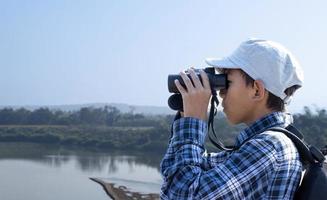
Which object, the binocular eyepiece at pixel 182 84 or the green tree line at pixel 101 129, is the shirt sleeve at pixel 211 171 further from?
the green tree line at pixel 101 129

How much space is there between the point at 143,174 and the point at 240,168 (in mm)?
20472

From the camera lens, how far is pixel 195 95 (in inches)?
35.7

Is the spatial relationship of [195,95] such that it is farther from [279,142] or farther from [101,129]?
[101,129]

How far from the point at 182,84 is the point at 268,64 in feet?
0.52

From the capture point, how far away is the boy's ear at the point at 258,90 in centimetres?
89

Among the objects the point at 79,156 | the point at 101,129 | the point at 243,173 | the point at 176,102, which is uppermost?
the point at 176,102

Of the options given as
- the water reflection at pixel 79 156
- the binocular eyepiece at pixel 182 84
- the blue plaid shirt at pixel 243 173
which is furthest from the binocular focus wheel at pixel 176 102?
the water reflection at pixel 79 156

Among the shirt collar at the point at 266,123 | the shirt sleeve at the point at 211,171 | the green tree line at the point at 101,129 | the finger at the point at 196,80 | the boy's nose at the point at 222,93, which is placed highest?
the finger at the point at 196,80

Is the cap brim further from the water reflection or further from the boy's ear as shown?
the water reflection

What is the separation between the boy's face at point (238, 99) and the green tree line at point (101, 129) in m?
17.0

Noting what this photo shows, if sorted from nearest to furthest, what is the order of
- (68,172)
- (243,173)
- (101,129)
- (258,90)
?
(243,173), (258,90), (68,172), (101,129)

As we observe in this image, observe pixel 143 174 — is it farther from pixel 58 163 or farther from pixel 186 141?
pixel 186 141

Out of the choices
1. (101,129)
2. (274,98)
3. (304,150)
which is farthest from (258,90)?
(101,129)

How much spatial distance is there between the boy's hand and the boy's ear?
0.08 metres
